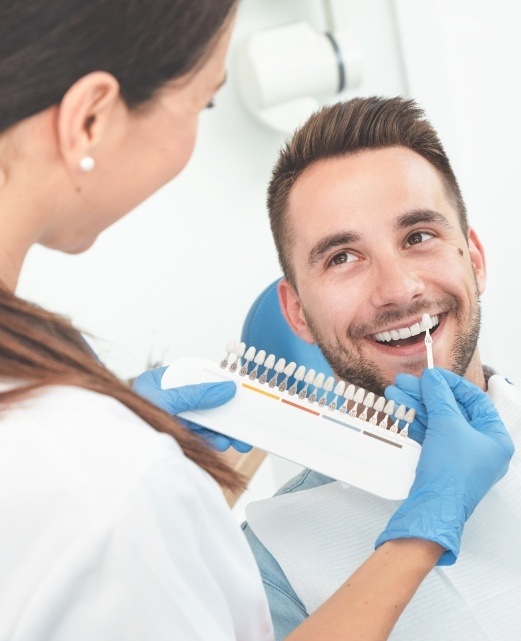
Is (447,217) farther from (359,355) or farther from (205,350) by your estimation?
(205,350)

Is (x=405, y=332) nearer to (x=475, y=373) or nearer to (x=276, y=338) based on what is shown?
(x=475, y=373)

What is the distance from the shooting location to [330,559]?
5.01 ft

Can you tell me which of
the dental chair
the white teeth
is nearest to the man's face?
the white teeth

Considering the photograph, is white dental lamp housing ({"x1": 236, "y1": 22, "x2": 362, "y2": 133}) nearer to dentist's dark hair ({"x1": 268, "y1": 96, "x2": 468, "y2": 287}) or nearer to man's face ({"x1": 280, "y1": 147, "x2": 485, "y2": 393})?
dentist's dark hair ({"x1": 268, "y1": 96, "x2": 468, "y2": 287})

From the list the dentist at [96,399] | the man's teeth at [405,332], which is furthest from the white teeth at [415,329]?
the dentist at [96,399]

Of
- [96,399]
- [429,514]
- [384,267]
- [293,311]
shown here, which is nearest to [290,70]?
[293,311]

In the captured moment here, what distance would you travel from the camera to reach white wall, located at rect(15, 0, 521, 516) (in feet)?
7.82

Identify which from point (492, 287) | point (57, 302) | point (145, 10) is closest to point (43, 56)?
point (145, 10)

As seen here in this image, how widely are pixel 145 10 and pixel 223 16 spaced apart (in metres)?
0.08

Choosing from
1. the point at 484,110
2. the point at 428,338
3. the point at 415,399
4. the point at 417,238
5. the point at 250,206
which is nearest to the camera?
the point at 415,399

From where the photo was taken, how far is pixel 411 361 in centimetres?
164

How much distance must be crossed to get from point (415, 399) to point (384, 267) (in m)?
0.30

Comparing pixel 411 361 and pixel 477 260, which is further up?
pixel 477 260

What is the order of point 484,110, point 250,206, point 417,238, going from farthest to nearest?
point 484,110 < point 250,206 < point 417,238
